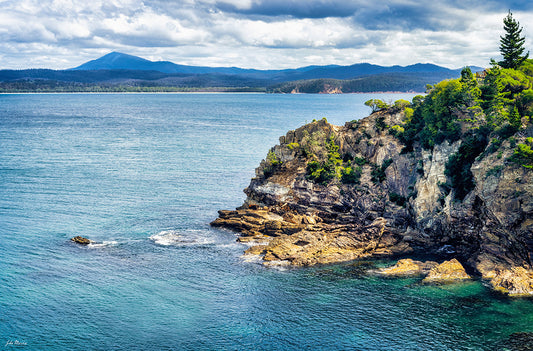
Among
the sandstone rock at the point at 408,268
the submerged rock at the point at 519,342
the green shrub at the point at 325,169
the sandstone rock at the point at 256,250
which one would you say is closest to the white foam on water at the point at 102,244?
the sandstone rock at the point at 256,250

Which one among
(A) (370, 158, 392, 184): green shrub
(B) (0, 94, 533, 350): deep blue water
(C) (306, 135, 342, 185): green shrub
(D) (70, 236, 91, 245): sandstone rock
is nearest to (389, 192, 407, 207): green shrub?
(A) (370, 158, 392, 184): green shrub

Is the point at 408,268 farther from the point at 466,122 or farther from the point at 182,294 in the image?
the point at 182,294

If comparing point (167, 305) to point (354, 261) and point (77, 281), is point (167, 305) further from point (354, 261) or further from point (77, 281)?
point (354, 261)

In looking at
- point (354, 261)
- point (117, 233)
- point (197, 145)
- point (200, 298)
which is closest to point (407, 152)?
point (354, 261)

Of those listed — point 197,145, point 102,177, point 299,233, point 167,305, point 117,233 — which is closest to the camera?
point 167,305

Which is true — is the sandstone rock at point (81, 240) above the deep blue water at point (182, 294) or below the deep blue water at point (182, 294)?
above

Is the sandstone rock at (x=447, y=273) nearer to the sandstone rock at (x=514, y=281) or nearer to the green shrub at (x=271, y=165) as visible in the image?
the sandstone rock at (x=514, y=281)
